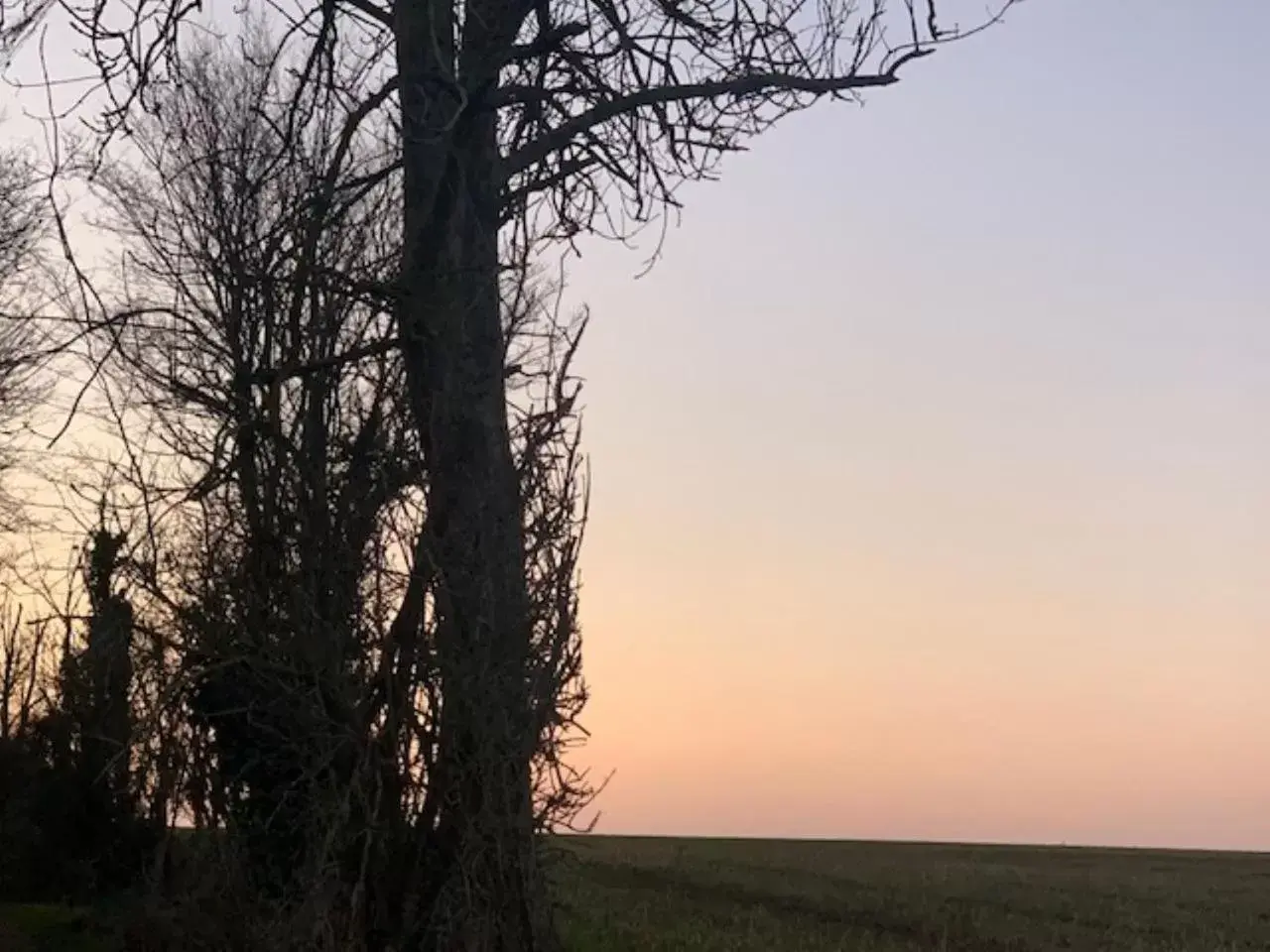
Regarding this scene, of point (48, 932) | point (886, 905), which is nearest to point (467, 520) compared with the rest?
point (48, 932)

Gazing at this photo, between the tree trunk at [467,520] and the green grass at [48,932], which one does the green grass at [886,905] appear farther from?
the green grass at [48,932]

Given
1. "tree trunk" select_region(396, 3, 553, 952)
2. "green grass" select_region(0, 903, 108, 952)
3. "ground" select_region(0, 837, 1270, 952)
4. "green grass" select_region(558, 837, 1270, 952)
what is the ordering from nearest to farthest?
"tree trunk" select_region(396, 3, 553, 952), "green grass" select_region(0, 903, 108, 952), "ground" select_region(0, 837, 1270, 952), "green grass" select_region(558, 837, 1270, 952)

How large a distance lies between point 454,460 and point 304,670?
41.6 inches

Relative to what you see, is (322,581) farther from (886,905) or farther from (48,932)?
(886,905)

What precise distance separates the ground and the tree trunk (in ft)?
1.74

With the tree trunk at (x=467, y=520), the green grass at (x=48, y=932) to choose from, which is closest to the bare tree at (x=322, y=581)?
the tree trunk at (x=467, y=520)

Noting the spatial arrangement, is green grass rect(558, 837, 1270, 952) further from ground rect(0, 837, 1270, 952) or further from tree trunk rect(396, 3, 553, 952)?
tree trunk rect(396, 3, 553, 952)

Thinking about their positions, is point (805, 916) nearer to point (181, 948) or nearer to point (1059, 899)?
point (1059, 899)

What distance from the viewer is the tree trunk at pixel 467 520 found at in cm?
630

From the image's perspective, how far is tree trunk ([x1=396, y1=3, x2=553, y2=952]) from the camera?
20.7 ft

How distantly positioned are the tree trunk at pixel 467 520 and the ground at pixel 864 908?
20.9 inches

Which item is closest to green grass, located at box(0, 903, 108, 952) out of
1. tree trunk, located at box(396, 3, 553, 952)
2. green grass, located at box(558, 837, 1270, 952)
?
green grass, located at box(558, 837, 1270, 952)

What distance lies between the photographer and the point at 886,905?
27.5 m

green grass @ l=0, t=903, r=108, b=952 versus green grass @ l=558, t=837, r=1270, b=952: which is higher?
green grass @ l=558, t=837, r=1270, b=952
